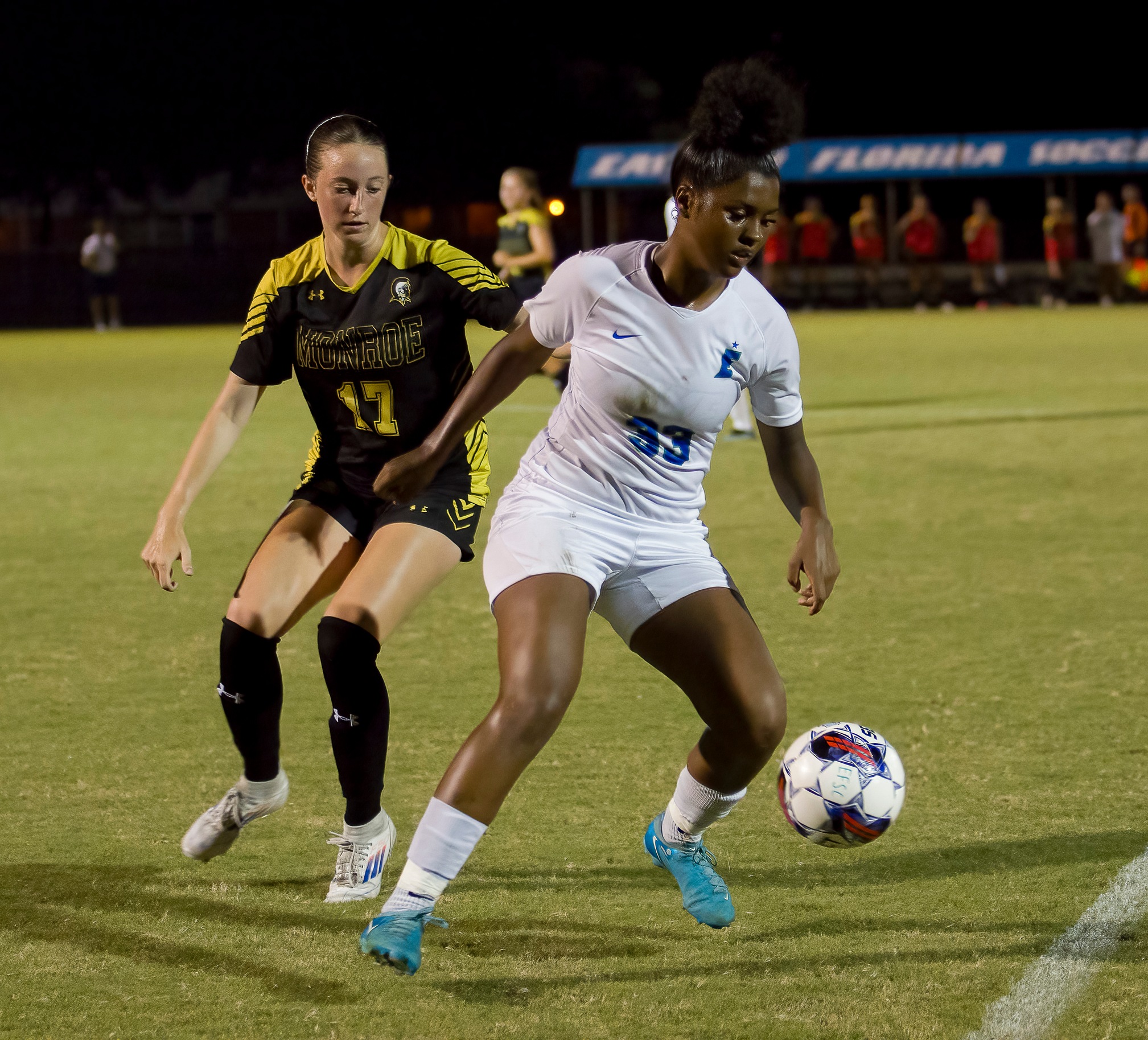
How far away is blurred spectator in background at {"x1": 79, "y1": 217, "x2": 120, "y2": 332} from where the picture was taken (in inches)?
1223

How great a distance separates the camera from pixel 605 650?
22.2 feet

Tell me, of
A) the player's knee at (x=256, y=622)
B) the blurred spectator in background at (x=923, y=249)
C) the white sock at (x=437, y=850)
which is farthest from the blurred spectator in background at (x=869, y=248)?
the white sock at (x=437, y=850)

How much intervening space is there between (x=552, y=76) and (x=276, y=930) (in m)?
48.3

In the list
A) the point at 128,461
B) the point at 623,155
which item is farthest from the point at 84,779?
the point at 623,155

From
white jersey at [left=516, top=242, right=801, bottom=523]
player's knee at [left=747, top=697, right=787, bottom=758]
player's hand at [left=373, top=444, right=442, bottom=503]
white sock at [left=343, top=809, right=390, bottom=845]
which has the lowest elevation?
white sock at [left=343, top=809, right=390, bottom=845]

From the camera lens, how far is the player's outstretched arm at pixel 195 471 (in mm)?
4301

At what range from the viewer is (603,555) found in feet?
12.3

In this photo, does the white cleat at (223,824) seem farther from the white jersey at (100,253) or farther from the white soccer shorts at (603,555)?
the white jersey at (100,253)

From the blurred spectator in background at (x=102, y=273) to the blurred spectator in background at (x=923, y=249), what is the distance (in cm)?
1577

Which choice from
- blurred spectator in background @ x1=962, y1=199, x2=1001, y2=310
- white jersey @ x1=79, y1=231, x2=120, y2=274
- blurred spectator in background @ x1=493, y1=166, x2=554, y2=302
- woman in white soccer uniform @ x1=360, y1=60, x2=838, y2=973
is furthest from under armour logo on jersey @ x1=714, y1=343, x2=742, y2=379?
blurred spectator in background @ x1=962, y1=199, x2=1001, y2=310

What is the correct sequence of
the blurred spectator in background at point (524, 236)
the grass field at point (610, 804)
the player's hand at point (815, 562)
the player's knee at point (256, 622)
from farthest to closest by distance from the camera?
the blurred spectator in background at point (524, 236)
the player's knee at point (256, 622)
the player's hand at point (815, 562)
the grass field at point (610, 804)

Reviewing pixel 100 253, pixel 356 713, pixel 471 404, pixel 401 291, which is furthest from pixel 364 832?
pixel 100 253

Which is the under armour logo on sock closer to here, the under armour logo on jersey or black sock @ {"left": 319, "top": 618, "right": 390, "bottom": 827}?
black sock @ {"left": 319, "top": 618, "right": 390, "bottom": 827}

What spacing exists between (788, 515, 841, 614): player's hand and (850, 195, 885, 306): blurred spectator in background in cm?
2969
